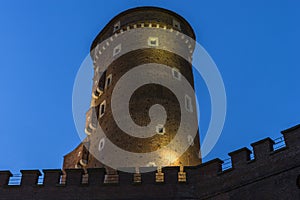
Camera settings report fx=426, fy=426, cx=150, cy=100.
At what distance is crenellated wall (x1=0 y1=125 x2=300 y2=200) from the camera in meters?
15.4

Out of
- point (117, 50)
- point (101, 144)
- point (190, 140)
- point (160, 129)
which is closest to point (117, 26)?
point (117, 50)

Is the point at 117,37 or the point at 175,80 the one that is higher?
the point at 117,37

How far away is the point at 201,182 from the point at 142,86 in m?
10.7

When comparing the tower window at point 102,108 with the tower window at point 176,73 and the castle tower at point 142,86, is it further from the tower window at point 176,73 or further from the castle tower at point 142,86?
the tower window at point 176,73

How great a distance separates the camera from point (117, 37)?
3162 cm

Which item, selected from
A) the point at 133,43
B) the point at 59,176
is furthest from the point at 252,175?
the point at 133,43

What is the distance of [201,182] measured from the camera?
17672 millimetres

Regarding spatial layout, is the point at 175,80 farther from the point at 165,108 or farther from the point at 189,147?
the point at 189,147

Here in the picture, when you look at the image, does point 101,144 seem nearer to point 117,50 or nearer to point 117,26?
point 117,50

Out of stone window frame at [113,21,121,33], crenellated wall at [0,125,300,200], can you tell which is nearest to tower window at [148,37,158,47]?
stone window frame at [113,21,121,33]

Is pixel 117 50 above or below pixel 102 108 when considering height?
above

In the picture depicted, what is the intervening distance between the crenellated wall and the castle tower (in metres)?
5.50

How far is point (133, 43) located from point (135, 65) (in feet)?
8.11

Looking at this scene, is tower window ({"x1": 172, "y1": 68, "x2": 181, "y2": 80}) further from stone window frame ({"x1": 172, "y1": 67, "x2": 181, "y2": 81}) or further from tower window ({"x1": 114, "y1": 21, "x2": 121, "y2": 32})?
tower window ({"x1": 114, "y1": 21, "x2": 121, "y2": 32})
